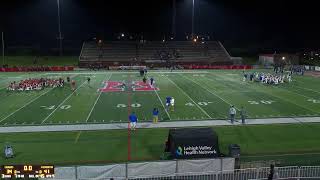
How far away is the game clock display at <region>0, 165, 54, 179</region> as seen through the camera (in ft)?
34.4

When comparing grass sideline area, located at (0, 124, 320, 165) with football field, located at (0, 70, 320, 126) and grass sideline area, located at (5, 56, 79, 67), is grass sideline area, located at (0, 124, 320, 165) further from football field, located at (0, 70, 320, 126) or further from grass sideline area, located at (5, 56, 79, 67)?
grass sideline area, located at (5, 56, 79, 67)

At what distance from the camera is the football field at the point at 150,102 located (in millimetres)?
23359

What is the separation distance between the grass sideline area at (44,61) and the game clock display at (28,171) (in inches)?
2364

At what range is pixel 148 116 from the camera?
23.5 meters

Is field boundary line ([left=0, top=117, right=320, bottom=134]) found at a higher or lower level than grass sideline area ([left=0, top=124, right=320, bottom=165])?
higher

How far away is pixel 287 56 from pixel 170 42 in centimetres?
2307

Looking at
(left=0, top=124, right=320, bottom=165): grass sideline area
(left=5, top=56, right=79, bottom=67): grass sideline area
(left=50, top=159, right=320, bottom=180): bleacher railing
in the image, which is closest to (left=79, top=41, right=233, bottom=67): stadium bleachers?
(left=5, top=56, right=79, bottom=67): grass sideline area

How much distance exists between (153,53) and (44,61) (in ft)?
66.0

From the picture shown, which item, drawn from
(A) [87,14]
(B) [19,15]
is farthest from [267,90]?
(B) [19,15]

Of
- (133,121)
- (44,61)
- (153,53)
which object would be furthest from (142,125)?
(44,61)

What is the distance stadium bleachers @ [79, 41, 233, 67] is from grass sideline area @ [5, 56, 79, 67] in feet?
8.07

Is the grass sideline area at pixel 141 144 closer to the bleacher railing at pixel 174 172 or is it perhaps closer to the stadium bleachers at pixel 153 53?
the bleacher railing at pixel 174 172

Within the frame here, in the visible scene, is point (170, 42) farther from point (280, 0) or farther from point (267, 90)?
point (267, 90)

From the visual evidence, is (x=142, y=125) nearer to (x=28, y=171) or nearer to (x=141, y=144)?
(x=141, y=144)
